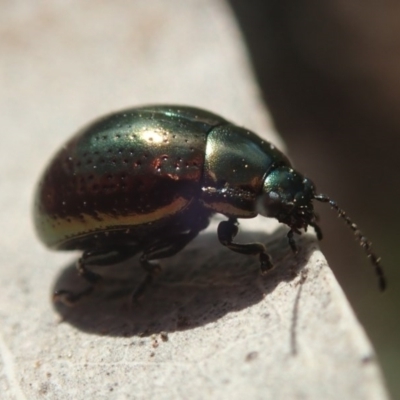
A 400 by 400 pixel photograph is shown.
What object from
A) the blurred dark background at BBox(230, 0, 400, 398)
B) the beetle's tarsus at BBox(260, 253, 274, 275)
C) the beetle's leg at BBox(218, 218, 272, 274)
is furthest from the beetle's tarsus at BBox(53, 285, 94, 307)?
the blurred dark background at BBox(230, 0, 400, 398)

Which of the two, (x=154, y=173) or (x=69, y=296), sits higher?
(x=154, y=173)

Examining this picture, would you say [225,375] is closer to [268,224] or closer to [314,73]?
[268,224]

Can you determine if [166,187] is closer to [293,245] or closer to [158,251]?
[158,251]

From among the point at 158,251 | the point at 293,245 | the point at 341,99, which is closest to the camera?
the point at 293,245

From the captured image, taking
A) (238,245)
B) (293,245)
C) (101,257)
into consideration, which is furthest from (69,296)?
(293,245)

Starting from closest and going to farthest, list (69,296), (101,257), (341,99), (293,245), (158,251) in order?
(293,245)
(158,251)
(101,257)
(69,296)
(341,99)

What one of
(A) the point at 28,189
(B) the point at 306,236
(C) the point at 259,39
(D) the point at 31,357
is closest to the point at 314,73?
(C) the point at 259,39

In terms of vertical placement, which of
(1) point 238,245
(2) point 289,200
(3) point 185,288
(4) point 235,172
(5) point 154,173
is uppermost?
Answer: (5) point 154,173

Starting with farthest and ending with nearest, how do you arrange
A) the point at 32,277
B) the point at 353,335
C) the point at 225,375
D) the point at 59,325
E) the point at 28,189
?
1. the point at 28,189
2. the point at 32,277
3. the point at 59,325
4. the point at 225,375
5. the point at 353,335
